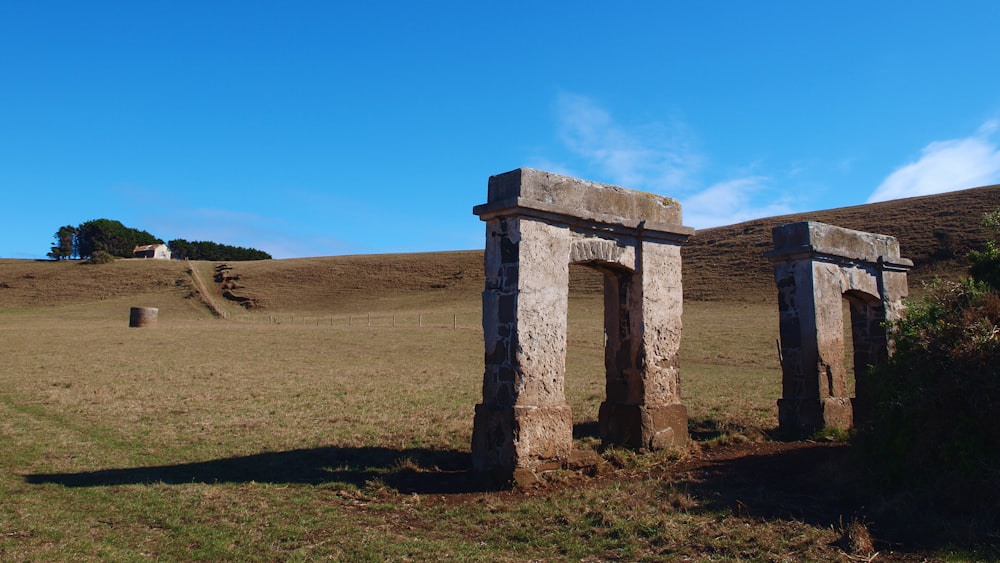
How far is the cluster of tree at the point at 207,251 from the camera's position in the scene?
341 feet

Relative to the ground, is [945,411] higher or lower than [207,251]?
lower

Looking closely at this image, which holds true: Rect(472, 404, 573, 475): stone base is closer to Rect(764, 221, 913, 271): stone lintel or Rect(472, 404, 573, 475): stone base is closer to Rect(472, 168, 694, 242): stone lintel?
Rect(472, 168, 694, 242): stone lintel

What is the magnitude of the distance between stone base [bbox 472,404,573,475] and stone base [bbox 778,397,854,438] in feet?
16.5

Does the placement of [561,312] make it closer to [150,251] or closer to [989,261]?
[989,261]

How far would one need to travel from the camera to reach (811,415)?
37.8ft

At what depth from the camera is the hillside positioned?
45.3 m

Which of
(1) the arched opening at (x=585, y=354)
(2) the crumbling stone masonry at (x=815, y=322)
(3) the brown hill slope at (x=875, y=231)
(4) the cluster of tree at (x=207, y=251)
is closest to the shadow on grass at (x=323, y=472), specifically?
(1) the arched opening at (x=585, y=354)

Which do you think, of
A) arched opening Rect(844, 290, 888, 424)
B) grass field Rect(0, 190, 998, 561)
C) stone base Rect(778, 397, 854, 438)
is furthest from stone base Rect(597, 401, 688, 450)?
arched opening Rect(844, 290, 888, 424)

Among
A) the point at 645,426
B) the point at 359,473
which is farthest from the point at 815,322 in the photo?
the point at 359,473

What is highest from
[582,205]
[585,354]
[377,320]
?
[377,320]

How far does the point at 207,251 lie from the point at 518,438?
4195 inches

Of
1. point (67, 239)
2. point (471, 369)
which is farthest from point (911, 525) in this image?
point (67, 239)

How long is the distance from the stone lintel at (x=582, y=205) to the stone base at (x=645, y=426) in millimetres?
2579

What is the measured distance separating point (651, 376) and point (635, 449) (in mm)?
1079
